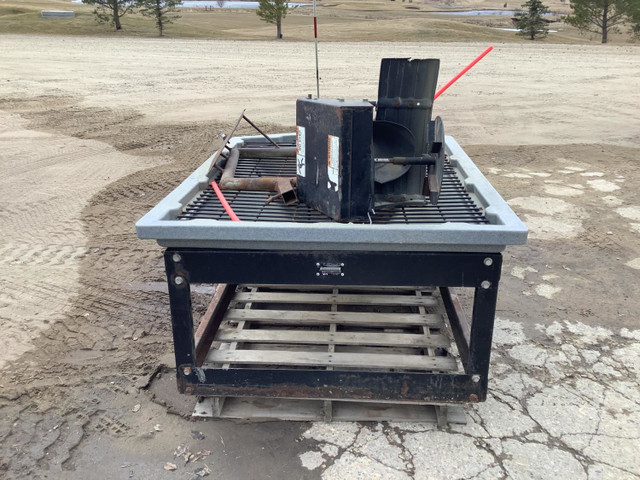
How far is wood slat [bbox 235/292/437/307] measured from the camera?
3.01 m

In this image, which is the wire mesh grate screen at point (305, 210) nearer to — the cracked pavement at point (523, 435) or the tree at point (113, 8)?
the cracked pavement at point (523, 435)

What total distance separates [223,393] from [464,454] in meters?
1.01

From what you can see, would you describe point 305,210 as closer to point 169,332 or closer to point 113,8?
point 169,332

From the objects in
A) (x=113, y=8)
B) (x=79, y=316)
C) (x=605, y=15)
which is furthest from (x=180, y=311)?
(x=605, y=15)

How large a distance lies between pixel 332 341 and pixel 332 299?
0.48 m

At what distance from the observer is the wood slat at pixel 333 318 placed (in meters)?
2.81

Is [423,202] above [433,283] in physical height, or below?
above

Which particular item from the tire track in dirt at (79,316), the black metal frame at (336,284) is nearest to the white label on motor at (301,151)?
the black metal frame at (336,284)

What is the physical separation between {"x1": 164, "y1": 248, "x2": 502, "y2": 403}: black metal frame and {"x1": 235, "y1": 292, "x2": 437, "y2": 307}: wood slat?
70 cm

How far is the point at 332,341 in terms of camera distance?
8.63ft

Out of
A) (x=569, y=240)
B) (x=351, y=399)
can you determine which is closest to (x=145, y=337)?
(x=351, y=399)

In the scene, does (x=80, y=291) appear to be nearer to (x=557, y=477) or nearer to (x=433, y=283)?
(x=433, y=283)

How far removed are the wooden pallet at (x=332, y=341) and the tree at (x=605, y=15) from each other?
108 feet

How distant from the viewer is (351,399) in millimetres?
2262
